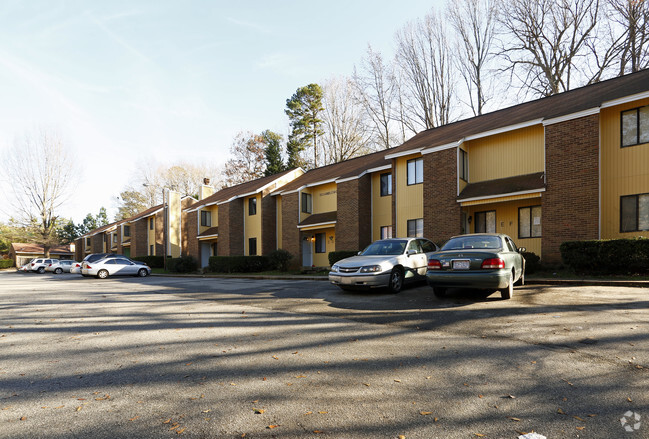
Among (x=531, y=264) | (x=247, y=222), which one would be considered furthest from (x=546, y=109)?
(x=247, y=222)

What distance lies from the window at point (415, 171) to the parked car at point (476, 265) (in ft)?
34.3

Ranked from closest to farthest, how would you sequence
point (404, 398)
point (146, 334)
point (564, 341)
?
point (404, 398) < point (564, 341) < point (146, 334)

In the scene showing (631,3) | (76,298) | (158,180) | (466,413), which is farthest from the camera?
(158,180)

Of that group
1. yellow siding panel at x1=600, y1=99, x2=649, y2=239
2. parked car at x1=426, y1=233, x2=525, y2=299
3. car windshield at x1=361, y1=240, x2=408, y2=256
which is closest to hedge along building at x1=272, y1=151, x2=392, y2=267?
car windshield at x1=361, y1=240, x2=408, y2=256

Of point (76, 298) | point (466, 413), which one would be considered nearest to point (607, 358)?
point (466, 413)

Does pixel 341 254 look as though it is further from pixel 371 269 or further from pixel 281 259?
pixel 371 269

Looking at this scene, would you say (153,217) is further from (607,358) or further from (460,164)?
(607,358)

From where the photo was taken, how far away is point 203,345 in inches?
207

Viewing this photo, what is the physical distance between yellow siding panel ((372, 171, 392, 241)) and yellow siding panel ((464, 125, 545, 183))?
16.8 ft

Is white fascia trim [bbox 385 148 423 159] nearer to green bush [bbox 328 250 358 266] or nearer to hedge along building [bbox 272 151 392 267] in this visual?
hedge along building [bbox 272 151 392 267]

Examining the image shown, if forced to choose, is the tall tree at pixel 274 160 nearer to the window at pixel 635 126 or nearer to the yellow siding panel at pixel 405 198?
the yellow siding panel at pixel 405 198

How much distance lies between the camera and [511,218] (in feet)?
53.6

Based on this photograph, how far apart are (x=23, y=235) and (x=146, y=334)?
54.7 m

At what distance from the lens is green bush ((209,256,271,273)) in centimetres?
2553
